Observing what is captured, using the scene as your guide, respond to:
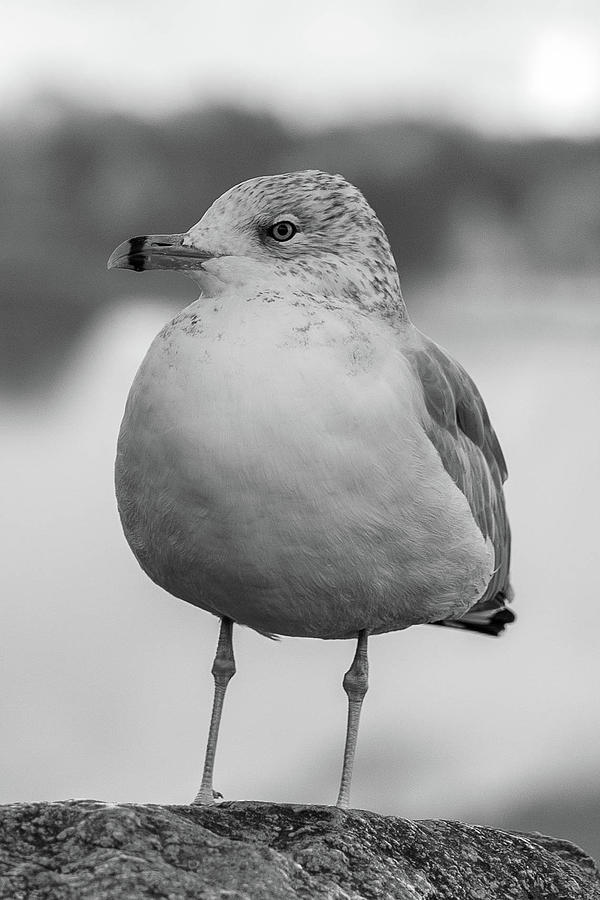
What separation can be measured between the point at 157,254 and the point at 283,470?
789 millimetres

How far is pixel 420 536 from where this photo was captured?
12.8 feet

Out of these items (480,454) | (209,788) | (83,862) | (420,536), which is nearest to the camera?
(83,862)

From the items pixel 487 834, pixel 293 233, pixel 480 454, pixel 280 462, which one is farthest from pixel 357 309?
pixel 487 834

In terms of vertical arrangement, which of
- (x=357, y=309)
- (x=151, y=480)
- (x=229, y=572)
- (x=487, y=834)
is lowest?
(x=487, y=834)

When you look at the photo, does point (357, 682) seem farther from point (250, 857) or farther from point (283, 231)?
point (283, 231)

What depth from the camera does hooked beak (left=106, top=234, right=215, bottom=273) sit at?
12.7 feet

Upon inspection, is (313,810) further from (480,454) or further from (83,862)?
Answer: (480,454)

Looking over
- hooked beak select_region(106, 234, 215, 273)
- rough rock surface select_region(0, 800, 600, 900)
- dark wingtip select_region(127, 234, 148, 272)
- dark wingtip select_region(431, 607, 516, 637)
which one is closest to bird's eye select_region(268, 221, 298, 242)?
hooked beak select_region(106, 234, 215, 273)

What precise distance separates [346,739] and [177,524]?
102 centimetres

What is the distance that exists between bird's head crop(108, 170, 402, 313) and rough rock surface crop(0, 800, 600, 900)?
59.1 inches

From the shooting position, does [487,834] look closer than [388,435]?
No

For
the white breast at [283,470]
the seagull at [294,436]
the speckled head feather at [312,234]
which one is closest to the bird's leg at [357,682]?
the seagull at [294,436]

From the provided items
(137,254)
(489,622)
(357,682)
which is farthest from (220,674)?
(489,622)

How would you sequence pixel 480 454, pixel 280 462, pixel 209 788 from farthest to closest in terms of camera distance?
pixel 480 454, pixel 209 788, pixel 280 462
